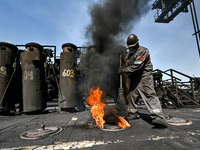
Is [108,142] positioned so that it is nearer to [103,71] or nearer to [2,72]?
[103,71]

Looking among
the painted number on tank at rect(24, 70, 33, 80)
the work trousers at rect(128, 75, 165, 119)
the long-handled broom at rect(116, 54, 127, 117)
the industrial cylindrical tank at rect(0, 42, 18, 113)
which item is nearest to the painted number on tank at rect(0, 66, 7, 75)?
the industrial cylindrical tank at rect(0, 42, 18, 113)

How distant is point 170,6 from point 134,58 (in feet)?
59.0

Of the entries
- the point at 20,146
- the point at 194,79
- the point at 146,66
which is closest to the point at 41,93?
the point at 20,146

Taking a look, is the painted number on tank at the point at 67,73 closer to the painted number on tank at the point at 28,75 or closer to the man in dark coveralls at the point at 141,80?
the painted number on tank at the point at 28,75

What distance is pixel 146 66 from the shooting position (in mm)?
3576

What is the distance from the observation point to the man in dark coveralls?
321 centimetres

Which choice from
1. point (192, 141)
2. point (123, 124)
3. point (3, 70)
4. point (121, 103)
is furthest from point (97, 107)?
point (3, 70)

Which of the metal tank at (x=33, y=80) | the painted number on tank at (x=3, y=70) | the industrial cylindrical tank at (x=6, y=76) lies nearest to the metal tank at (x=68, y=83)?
the metal tank at (x=33, y=80)

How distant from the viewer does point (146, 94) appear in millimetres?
3414

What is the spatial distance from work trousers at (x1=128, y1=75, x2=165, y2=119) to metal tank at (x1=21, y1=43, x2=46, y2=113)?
4639 mm

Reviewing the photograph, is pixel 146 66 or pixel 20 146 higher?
pixel 146 66

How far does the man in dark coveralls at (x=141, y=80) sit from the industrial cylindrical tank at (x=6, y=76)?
5789 millimetres

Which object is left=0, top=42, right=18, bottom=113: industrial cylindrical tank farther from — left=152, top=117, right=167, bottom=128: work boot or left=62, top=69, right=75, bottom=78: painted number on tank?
left=152, top=117, right=167, bottom=128: work boot

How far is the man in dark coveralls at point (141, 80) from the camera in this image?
3213mm
